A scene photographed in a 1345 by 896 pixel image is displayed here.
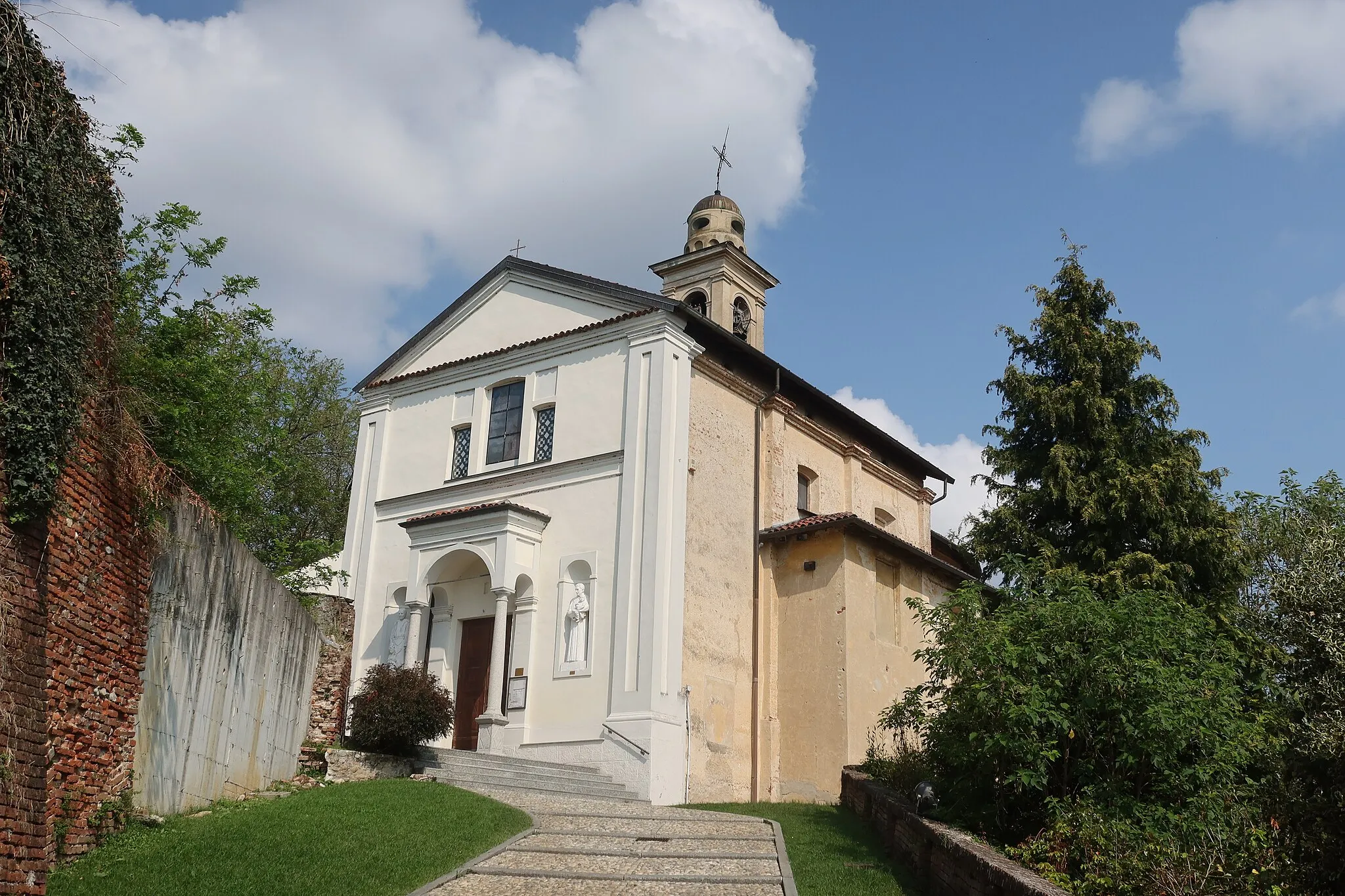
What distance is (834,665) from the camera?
2200cm

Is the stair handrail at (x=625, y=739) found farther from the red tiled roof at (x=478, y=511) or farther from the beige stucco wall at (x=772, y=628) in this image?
the red tiled roof at (x=478, y=511)

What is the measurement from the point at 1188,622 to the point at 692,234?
2157 cm

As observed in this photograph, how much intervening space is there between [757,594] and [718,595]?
3.78 feet

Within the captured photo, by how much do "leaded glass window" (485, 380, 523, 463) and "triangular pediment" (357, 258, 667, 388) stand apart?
3.40 ft

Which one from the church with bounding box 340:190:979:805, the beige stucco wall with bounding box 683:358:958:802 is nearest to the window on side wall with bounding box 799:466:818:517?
the church with bounding box 340:190:979:805

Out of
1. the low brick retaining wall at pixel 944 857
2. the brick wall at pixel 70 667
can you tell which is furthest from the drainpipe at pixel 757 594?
the brick wall at pixel 70 667

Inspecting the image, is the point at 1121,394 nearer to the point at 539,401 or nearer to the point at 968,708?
the point at 539,401

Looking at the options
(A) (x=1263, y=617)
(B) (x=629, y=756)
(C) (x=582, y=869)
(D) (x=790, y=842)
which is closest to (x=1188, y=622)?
(A) (x=1263, y=617)

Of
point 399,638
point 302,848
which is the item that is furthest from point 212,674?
point 399,638

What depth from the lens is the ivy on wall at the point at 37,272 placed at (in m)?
8.59

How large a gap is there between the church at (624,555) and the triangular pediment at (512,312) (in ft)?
0.18

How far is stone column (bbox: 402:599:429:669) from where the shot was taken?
2253 centimetres

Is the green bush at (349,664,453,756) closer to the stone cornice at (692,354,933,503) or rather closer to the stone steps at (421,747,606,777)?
the stone steps at (421,747,606,777)

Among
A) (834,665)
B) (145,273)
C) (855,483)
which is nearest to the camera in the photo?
(145,273)
